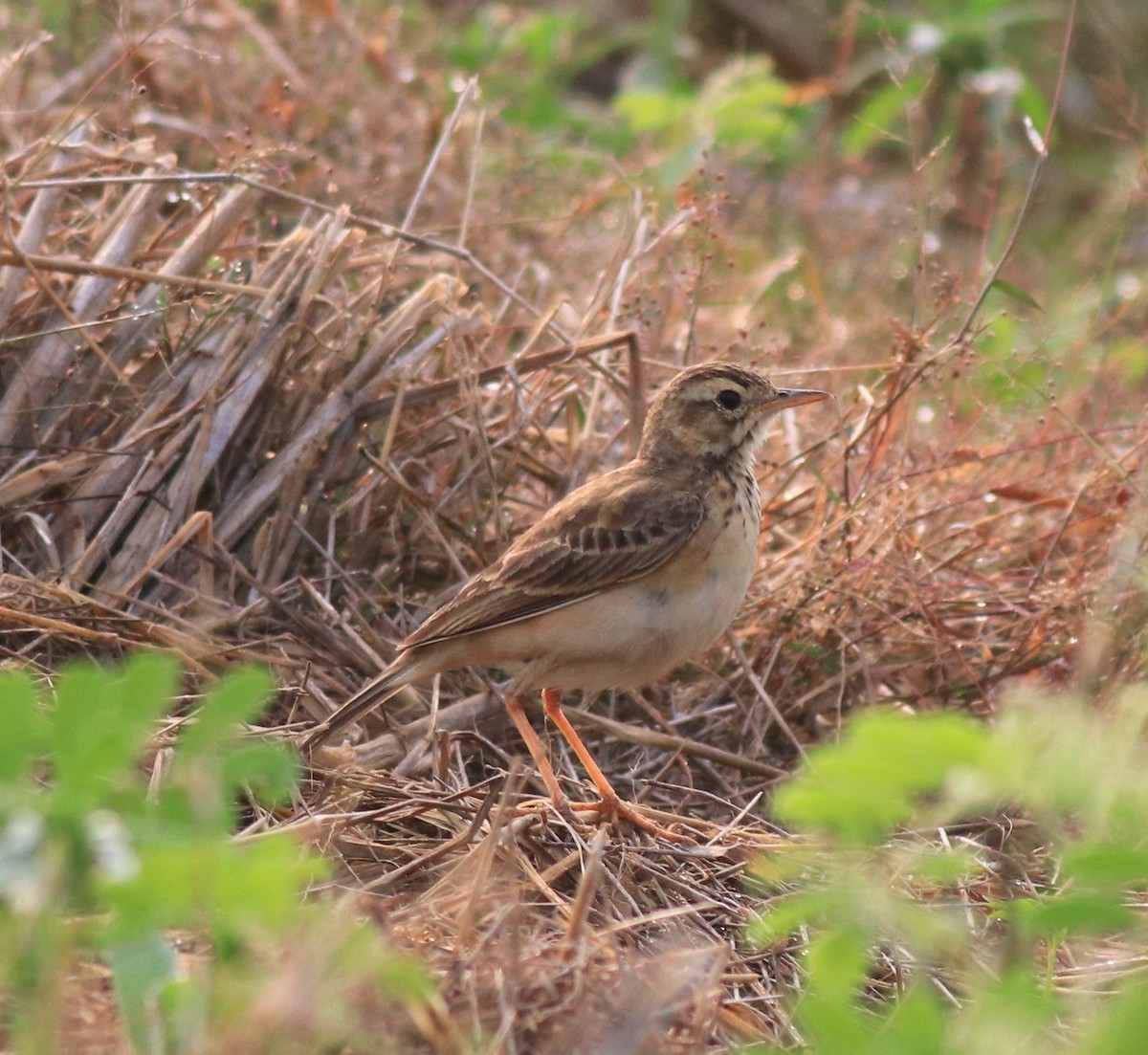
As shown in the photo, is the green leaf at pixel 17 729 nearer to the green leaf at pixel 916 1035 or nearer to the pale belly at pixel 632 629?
the green leaf at pixel 916 1035

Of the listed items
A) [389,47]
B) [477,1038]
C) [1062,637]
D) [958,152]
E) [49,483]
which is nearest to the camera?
[477,1038]

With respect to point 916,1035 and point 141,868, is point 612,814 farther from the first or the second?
point 141,868

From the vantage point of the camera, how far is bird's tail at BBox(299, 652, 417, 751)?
4008 millimetres

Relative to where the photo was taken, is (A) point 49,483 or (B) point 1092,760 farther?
(A) point 49,483

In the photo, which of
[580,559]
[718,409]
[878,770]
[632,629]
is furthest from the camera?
[718,409]

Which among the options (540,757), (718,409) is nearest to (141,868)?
(540,757)

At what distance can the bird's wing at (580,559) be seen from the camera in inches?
169

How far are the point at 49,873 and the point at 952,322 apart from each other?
13.0 feet

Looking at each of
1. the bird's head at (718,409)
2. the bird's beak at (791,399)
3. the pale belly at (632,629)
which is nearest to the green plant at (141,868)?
the pale belly at (632,629)

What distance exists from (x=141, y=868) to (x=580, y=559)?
7.98ft

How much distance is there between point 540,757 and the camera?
4.25 meters

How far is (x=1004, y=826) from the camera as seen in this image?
13.7 feet

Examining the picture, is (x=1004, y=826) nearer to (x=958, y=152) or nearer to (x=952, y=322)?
(x=952, y=322)

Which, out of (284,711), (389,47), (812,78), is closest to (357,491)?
(284,711)
